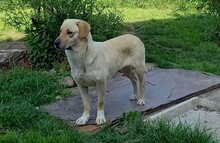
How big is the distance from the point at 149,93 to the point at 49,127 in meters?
1.73

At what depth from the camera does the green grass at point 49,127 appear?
4539mm

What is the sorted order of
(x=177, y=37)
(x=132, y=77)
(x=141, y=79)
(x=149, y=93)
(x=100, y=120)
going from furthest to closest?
(x=177, y=37) → (x=149, y=93) → (x=132, y=77) → (x=141, y=79) → (x=100, y=120)

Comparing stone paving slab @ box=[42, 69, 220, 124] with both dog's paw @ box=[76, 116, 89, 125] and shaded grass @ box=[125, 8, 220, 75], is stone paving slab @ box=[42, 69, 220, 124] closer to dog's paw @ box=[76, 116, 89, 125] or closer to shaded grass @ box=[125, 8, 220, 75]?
dog's paw @ box=[76, 116, 89, 125]

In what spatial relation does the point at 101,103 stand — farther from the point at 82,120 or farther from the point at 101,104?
the point at 82,120

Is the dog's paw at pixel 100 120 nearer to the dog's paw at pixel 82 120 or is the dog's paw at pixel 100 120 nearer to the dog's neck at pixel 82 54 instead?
the dog's paw at pixel 82 120

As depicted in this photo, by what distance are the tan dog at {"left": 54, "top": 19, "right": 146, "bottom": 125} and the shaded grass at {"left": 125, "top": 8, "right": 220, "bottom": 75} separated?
6.92 feet

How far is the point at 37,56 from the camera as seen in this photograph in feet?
25.6

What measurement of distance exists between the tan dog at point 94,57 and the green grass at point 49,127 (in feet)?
1.10

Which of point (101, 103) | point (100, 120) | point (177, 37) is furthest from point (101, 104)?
point (177, 37)

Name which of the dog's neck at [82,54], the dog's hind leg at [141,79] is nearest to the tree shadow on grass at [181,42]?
the dog's hind leg at [141,79]

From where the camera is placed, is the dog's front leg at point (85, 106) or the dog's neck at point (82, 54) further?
the dog's front leg at point (85, 106)

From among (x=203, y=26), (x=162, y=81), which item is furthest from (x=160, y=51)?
(x=203, y=26)

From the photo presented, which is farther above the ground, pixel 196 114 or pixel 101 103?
pixel 101 103

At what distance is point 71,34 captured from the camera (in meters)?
4.99
